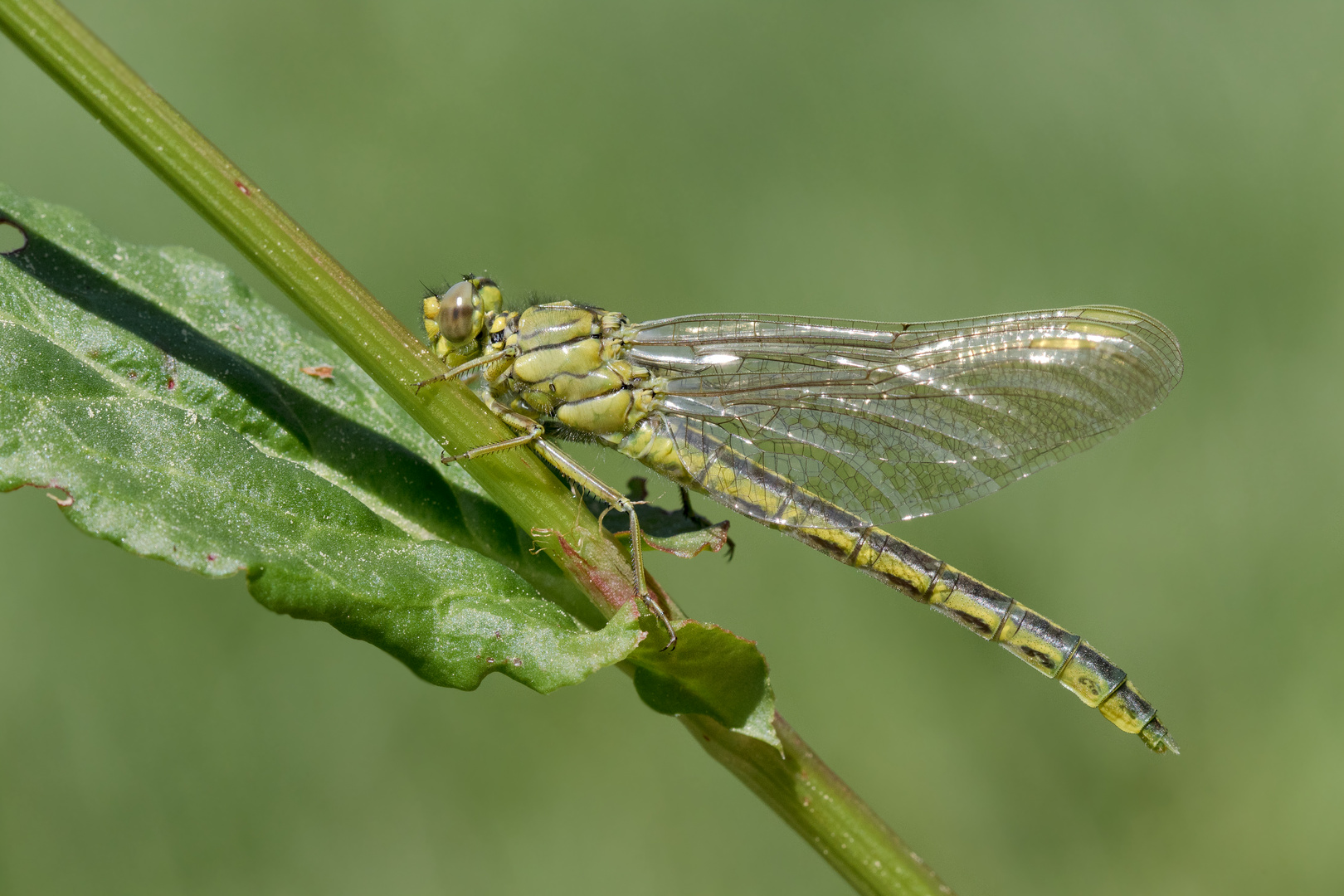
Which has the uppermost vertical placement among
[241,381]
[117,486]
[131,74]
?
[131,74]

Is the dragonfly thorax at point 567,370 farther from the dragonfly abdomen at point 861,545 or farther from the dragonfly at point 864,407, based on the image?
the dragonfly abdomen at point 861,545

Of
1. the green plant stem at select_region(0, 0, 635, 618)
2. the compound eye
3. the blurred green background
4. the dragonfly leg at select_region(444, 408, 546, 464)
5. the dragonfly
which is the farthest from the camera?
the blurred green background

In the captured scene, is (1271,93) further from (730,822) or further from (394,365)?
(394,365)

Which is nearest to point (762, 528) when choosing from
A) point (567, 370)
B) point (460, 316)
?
point (567, 370)

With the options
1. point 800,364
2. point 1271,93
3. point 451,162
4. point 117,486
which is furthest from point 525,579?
point 1271,93

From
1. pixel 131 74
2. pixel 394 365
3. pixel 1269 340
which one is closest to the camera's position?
pixel 131 74

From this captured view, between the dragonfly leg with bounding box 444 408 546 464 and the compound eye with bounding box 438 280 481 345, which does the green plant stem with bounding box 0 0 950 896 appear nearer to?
the dragonfly leg with bounding box 444 408 546 464

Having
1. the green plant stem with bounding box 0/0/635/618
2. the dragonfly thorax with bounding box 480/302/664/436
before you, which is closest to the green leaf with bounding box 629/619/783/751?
the green plant stem with bounding box 0/0/635/618
